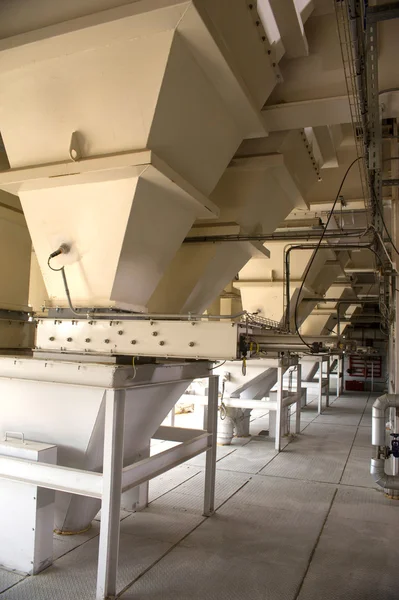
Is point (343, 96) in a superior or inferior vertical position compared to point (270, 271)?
superior

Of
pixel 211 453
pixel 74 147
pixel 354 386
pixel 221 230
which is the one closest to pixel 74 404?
pixel 211 453

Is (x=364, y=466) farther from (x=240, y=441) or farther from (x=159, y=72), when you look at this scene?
(x=159, y=72)

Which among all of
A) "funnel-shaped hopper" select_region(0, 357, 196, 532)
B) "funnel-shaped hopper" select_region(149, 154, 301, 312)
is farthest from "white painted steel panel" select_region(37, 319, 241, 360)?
"funnel-shaped hopper" select_region(149, 154, 301, 312)

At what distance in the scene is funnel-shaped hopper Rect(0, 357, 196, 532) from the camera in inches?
130

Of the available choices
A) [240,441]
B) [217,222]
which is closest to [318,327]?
[240,441]

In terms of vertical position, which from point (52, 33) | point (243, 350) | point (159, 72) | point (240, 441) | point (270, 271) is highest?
point (52, 33)

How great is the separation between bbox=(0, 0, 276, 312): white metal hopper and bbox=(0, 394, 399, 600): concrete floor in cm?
188

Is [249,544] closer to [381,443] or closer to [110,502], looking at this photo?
[110,502]

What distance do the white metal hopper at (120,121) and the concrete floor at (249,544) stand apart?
1878 millimetres

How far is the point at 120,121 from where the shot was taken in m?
2.94

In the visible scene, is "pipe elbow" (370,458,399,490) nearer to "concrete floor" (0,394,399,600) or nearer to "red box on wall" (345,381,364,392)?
"concrete floor" (0,394,399,600)

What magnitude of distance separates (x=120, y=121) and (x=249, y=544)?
3323mm

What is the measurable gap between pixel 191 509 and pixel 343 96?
3.86m

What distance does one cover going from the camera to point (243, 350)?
3.29 meters
